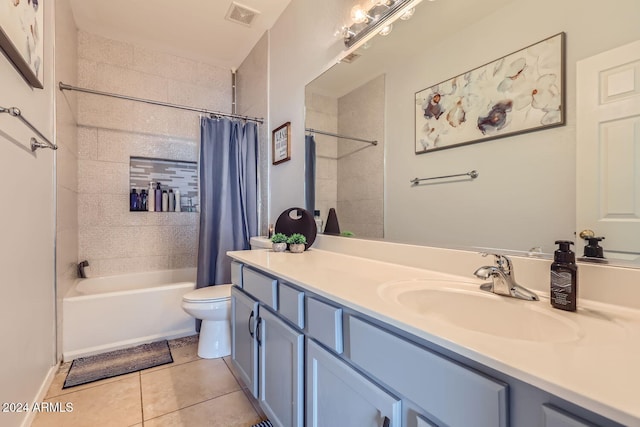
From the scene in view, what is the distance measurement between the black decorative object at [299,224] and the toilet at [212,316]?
0.66ft

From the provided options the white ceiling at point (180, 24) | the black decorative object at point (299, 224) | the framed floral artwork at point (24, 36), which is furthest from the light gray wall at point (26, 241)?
the black decorative object at point (299, 224)

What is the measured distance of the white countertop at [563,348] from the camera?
37 cm

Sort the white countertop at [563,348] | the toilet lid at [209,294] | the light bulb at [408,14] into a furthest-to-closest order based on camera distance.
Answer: the toilet lid at [209,294] → the light bulb at [408,14] → the white countertop at [563,348]

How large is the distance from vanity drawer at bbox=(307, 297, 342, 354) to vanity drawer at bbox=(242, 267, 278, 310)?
0.85ft

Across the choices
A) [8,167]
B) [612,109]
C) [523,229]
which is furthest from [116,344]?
[612,109]

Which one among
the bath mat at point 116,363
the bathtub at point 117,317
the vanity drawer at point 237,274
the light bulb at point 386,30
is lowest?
the bath mat at point 116,363

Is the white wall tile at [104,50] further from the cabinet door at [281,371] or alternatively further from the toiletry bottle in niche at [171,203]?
the cabinet door at [281,371]

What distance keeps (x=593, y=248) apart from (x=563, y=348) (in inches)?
17.9

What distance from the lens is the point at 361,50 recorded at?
5.09 feet

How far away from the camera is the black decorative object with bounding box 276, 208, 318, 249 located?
1818 millimetres

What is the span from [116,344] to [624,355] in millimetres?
2687

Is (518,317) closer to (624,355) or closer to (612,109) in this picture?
(624,355)

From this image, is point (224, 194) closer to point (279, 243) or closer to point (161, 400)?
point (279, 243)

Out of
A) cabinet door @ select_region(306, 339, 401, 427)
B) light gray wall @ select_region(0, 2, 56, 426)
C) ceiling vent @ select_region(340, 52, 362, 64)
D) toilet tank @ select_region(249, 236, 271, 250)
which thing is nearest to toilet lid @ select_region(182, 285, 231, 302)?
toilet tank @ select_region(249, 236, 271, 250)
